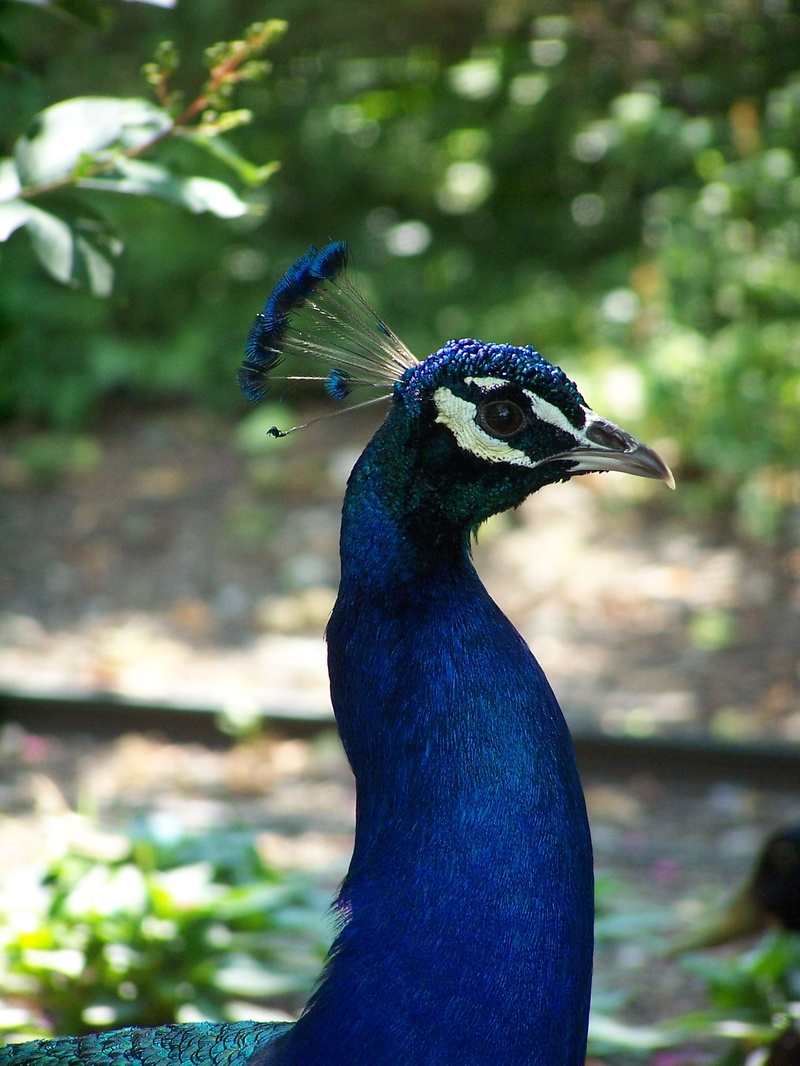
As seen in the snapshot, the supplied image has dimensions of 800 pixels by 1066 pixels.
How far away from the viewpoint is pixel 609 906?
2.56 meters

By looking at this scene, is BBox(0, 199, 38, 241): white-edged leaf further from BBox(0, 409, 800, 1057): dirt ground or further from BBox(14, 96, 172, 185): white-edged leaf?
BBox(0, 409, 800, 1057): dirt ground

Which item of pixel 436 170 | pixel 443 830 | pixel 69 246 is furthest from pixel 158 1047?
pixel 436 170

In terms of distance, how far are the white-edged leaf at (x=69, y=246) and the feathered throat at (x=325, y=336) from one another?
1.18 feet

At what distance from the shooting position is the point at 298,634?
4.03 meters

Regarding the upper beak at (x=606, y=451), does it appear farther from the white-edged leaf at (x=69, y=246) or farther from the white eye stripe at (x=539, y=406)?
the white-edged leaf at (x=69, y=246)

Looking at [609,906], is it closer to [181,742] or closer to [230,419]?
[181,742]

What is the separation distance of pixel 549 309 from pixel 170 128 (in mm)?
3667

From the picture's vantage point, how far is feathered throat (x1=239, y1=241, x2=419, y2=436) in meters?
1.33

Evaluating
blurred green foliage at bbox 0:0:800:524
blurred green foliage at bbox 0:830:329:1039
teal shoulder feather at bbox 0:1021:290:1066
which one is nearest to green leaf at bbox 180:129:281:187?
teal shoulder feather at bbox 0:1021:290:1066

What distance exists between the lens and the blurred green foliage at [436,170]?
5273mm

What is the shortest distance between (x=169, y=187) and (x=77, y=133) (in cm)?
14

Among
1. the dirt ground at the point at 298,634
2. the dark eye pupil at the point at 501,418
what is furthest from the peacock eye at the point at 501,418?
the dirt ground at the point at 298,634

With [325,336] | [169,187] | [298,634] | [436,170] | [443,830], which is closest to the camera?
[443,830]

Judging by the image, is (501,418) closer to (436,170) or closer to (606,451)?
(606,451)
